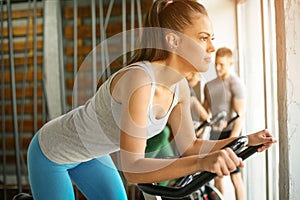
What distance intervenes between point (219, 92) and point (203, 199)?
1935 mm

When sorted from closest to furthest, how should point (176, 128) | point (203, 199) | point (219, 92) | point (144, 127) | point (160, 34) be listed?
point (144, 127), point (160, 34), point (176, 128), point (203, 199), point (219, 92)

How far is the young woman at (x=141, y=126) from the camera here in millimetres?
1404

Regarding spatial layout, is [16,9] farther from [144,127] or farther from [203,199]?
[144,127]

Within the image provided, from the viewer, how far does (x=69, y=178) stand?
1.89 meters

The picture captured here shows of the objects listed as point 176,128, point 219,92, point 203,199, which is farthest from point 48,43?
point 176,128

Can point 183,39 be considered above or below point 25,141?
above

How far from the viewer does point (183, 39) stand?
1.54 metres

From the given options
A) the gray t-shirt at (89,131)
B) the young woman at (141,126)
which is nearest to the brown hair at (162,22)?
the young woman at (141,126)

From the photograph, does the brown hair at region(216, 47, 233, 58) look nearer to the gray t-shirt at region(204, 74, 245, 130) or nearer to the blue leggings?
the gray t-shirt at region(204, 74, 245, 130)

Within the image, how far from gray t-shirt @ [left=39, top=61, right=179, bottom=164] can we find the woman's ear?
18cm

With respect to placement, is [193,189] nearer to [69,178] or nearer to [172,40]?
[172,40]

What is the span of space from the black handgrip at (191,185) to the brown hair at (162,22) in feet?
1.18

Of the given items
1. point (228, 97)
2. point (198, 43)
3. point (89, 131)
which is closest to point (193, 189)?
point (198, 43)

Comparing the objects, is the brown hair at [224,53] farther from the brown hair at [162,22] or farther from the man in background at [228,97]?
the brown hair at [162,22]
